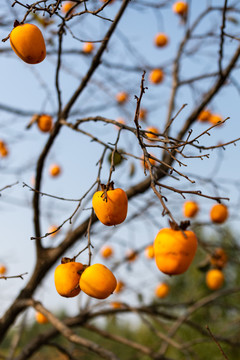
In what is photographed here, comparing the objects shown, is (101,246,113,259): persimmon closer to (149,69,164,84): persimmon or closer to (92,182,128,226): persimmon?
(149,69,164,84): persimmon

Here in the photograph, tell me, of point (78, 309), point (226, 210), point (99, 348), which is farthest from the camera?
point (78, 309)

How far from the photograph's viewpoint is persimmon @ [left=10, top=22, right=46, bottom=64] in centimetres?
108

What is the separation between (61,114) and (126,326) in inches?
701

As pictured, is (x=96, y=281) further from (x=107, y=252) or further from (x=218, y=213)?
(x=107, y=252)

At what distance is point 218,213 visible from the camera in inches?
100

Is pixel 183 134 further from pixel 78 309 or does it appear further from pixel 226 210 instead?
pixel 78 309

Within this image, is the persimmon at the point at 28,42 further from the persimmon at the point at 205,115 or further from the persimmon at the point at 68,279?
the persimmon at the point at 205,115

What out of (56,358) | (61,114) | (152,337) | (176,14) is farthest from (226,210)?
(56,358)

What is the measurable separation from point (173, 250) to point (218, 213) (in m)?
1.62

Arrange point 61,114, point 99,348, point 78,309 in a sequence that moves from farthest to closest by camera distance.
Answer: point 78,309 < point 61,114 < point 99,348

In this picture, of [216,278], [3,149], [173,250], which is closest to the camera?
[173,250]

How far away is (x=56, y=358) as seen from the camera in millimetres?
12945

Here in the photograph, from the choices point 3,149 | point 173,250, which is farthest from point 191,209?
point 173,250

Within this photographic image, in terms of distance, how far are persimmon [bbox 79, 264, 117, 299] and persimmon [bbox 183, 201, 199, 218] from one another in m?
2.08
